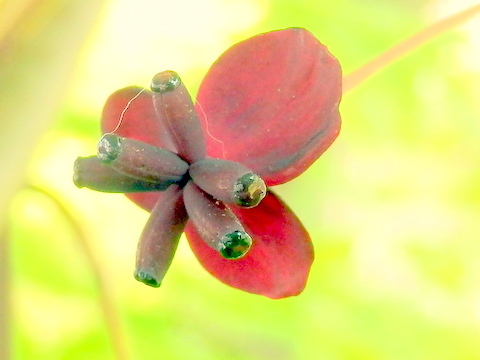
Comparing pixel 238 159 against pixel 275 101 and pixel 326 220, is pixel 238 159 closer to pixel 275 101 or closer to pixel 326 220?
pixel 275 101

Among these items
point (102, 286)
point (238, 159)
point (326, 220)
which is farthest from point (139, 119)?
point (326, 220)

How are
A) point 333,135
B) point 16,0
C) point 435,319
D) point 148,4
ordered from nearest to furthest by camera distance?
point 333,135 → point 16,0 → point 435,319 → point 148,4

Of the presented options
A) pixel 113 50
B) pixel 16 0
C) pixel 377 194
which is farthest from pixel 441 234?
pixel 16 0

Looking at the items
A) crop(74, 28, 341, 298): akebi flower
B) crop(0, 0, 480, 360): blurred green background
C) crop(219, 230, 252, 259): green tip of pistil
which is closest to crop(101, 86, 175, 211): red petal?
crop(74, 28, 341, 298): akebi flower

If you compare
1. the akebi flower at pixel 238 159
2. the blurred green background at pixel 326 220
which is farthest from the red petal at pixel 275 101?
the blurred green background at pixel 326 220

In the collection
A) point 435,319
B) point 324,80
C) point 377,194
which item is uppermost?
point 377,194

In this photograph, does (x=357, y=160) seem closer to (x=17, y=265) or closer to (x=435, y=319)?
(x=435, y=319)
